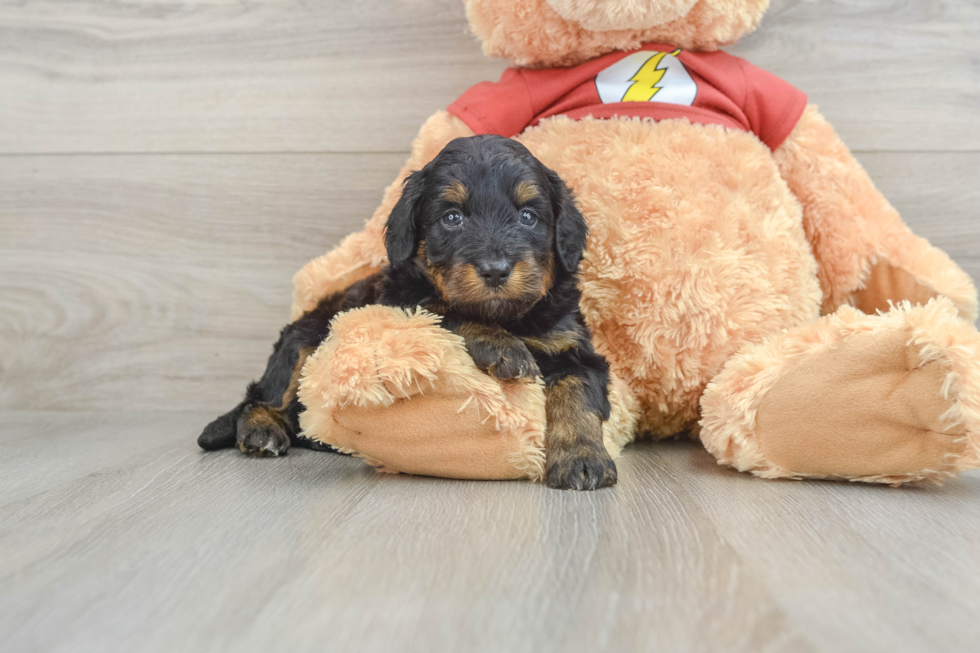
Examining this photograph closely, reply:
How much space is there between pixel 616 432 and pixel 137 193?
1838mm

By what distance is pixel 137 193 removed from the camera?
8.25 ft

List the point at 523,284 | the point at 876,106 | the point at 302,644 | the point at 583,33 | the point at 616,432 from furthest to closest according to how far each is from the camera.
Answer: the point at 876,106 < the point at 583,33 < the point at 616,432 < the point at 523,284 < the point at 302,644

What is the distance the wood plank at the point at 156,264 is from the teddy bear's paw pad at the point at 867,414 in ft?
5.01

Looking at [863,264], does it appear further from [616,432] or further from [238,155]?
A: [238,155]

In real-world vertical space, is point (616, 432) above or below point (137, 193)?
below

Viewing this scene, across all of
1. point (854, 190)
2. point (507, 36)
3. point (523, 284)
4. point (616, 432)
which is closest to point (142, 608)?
point (523, 284)

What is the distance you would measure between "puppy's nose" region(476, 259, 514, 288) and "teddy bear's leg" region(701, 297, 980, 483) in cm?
55

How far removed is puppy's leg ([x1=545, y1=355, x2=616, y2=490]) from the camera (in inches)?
55.5

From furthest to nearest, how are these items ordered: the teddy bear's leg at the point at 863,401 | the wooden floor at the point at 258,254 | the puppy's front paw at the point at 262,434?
the puppy's front paw at the point at 262,434 → the teddy bear's leg at the point at 863,401 → the wooden floor at the point at 258,254

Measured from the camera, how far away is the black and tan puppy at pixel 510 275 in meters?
1.43

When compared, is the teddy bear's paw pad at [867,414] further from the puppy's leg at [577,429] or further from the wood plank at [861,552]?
the puppy's leg at [577,429]

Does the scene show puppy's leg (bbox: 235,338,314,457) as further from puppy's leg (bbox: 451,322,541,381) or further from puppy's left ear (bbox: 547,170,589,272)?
puppy's left ear (bbox: 547,170,589,272)

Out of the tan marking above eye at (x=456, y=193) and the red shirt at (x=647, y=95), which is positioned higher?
the red shirt at (x=647, y=95)

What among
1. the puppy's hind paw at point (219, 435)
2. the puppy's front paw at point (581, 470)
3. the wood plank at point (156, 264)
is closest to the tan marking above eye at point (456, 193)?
the puppy's front paw at point (581, 470)
